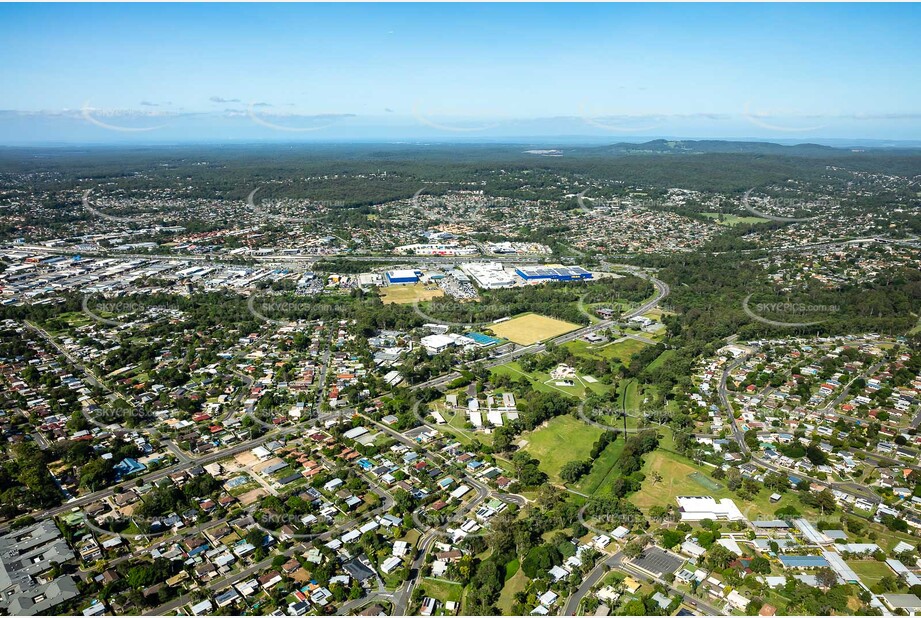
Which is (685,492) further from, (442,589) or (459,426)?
(442,589)

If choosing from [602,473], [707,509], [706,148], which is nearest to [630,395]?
[602,473]

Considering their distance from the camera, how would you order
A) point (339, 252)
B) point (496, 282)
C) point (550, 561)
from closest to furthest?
1. point (550, 561)
2. point (496, 282)
3. point (339, 252)

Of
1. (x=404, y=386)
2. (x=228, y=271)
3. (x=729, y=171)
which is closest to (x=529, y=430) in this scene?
(x=404, y=386)

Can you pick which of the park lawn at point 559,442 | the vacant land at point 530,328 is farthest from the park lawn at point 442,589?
the vacant land at point 530,328

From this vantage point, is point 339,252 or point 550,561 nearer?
point 550,561

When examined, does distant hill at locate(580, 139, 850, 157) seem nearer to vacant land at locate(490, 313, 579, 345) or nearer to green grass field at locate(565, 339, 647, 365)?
vacant land at locate(490, 313, 579, 345)

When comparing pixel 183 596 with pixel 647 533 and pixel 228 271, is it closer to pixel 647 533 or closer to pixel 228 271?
pixel 647 533
